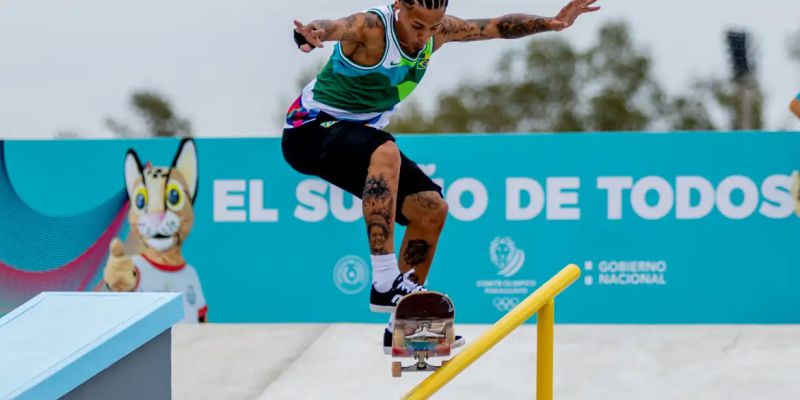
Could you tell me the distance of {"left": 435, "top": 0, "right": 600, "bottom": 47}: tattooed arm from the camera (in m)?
5.25

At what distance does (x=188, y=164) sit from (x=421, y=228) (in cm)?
592

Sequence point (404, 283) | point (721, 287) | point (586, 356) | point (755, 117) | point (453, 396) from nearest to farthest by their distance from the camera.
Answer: point (404, 283)
point (453, 396)
point (586, 356)
point (721, 287)
point (755, 117)

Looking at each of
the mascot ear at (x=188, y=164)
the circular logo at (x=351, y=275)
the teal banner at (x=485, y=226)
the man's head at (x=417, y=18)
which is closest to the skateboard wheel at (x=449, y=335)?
the man's head at (x=417, y=18)

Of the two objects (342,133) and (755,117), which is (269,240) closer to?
(342,133)

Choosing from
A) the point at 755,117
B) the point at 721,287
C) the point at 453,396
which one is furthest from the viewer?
the point at 755,117

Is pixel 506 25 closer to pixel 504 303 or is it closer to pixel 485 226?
pixel 485 226

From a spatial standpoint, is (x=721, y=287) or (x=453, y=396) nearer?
(x=453, y=396)

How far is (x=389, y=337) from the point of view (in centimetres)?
486

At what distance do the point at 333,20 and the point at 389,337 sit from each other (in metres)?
1.54

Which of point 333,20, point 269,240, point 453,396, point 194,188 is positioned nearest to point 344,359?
point 453,396

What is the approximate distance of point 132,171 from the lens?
10.5 m

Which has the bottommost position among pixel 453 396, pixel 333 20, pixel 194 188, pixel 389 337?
pixel 453 396

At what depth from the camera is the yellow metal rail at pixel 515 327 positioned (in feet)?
14.9

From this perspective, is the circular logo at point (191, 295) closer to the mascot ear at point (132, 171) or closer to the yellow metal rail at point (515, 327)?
the mascot ear at point (132, 171)
